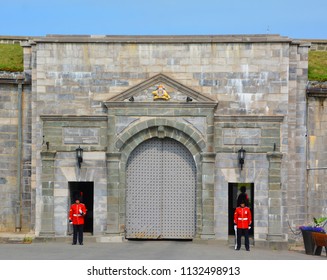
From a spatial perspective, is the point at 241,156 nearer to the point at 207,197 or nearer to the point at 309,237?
the point at 207,197

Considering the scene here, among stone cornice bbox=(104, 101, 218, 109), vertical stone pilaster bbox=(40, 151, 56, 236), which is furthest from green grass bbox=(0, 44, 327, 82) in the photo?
stone cornice bbox=(104, 101, 218, 109)

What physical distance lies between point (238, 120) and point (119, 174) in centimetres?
436

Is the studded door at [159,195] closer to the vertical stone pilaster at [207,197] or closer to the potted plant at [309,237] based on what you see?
the vertical stone pilaster at [207,197]

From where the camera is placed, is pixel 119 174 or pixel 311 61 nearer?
pixel 119 174

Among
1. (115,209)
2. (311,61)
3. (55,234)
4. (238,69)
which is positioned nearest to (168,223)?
(115,209)

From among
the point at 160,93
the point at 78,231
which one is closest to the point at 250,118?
the point at 160,93

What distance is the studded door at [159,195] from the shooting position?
26.9 m

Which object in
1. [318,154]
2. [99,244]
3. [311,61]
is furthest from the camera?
[311,61]

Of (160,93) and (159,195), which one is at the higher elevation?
(160,93)

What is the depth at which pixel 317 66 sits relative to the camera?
30516 millimetres

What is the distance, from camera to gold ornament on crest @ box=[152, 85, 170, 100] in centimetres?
2641

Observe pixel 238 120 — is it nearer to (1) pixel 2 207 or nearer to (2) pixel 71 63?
(2) pixel 71 63

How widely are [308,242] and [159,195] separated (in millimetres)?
5266

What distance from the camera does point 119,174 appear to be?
87.0 ft
